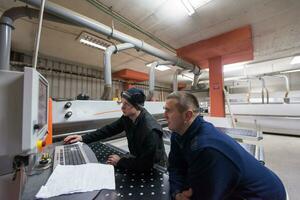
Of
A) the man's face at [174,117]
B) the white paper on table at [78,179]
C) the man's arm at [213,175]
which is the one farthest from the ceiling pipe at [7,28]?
the man's arm at [213,175]

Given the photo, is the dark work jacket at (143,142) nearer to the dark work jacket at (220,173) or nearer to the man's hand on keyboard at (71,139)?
the man's hand on keyboard at (71,139)

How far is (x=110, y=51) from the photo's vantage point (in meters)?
2.08

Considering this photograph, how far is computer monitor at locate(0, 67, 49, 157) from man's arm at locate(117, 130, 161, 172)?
0.47m

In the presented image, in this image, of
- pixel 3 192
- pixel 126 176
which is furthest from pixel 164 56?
pixel 3 192

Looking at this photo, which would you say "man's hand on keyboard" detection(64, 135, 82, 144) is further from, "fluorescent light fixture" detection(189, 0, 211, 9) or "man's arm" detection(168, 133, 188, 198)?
"fluorescent light fixture" detection(189, 0, 211, 9)

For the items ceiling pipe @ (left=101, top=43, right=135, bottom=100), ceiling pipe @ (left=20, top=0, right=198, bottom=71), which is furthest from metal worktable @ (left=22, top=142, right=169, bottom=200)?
ceiling pipe @ (left=20, top=0, right=198, bottom=71)

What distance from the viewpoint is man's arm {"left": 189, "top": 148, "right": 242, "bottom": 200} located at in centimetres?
59

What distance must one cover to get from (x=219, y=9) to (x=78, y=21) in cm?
190

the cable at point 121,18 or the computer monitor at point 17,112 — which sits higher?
the cable at point 121,18

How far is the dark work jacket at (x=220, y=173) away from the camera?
60 centimetres

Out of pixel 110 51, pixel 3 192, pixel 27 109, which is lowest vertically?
pixel 3 192

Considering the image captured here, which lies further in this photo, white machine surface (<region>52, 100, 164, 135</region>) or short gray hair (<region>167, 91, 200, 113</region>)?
white machine surface (<region>52, 100, 164, 135</region>)

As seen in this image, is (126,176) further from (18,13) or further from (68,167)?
(18,13)

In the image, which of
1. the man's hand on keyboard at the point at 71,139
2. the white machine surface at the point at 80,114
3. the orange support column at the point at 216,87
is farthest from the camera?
the orange support column at the point at 216,87
